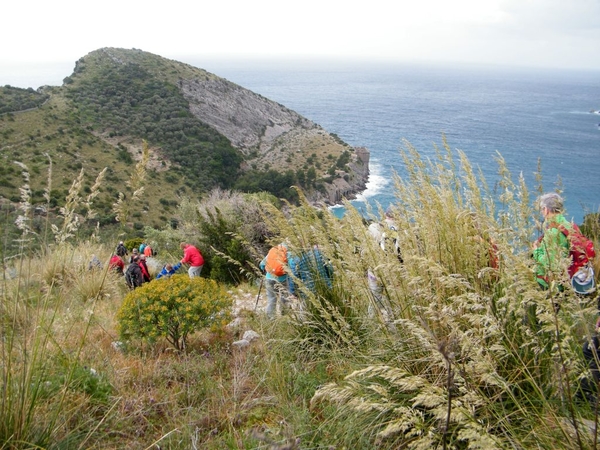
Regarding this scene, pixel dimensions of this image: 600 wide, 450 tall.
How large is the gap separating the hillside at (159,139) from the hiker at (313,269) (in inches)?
1230

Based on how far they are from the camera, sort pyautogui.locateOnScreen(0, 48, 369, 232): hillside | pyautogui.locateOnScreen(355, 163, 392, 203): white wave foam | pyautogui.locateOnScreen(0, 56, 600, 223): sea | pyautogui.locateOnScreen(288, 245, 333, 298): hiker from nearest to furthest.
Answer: pyautogui.locateOnScreen(288, 245, 333, 298): hiker < pyautogui.locateOnScreen(0, 48, 369, 232): hillside < pyautogui.locateOnScreen(355, 163, 392, 203): white wave foam < pyautogui.locateOnScreen(0, 56, 600, 223): sea

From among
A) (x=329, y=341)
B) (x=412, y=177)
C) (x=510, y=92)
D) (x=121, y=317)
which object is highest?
(x=510, y=92)

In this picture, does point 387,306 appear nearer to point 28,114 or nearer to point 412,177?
point 412,177

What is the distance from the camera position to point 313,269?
3.42m

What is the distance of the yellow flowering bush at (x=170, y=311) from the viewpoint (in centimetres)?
410

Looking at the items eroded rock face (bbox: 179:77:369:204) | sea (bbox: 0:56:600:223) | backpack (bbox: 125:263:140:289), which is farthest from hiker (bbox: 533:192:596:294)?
eroded rock face (bbox: 179:77:369:204)

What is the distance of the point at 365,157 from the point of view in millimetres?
66062

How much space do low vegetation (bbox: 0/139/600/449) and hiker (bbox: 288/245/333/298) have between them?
0.26ft

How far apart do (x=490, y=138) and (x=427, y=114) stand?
130ft

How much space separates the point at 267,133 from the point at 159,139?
92.4 feet

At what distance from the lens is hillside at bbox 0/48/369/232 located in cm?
4144

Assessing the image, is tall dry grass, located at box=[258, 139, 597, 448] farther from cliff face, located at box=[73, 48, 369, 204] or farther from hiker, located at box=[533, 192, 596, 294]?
cliff face, located at box=[73, 48, 369, 204]

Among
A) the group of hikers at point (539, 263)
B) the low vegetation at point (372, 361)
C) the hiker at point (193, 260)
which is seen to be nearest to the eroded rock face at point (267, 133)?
the hiker at point (193, 260)

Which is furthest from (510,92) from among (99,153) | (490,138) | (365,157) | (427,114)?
(99,153)
